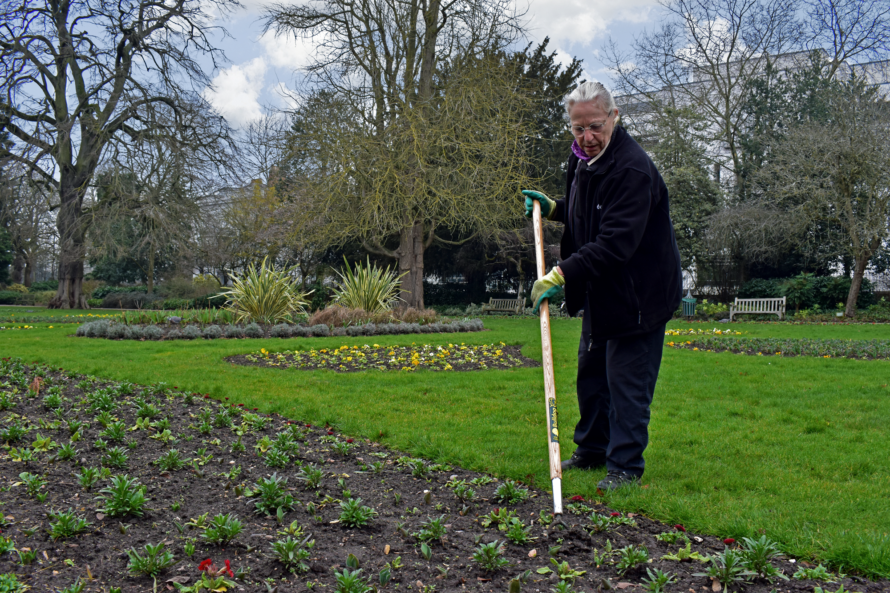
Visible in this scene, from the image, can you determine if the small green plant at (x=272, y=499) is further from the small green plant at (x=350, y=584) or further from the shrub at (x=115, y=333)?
the shrub at (x=115, y=333)

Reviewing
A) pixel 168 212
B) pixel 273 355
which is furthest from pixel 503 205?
pixel 168 212

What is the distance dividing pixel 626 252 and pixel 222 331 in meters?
9.15

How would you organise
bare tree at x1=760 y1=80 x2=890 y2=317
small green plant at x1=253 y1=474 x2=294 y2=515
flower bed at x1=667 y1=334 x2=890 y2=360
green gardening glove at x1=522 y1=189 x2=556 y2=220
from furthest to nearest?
bare tree at x1=760 y1=80 x2=890 y2=317
flower bed at x1=667 y1=334 x2=890 y2=360
green gardening glove at x1=522 y1=189 x2=556 y2=220
small green plant at x1=253 y1=474 x2=294 y2=515

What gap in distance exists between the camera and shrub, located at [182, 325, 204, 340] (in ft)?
33.7

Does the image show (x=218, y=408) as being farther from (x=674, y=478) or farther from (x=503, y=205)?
(x=503, y=205)

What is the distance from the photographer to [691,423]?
4465mm

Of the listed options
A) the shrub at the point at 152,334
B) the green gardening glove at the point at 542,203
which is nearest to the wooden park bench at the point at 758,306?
the shrub at the point at 152,334

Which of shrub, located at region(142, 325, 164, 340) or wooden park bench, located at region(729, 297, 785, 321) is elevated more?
wooden park bench, located at region(729, 297, 785, 321)

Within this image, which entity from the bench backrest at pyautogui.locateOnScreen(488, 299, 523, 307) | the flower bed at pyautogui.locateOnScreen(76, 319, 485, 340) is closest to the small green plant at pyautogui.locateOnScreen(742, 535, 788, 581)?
the flower bed at pyautogui.locateOnScreen(76, 319, 485, 340)

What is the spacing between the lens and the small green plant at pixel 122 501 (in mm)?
2496

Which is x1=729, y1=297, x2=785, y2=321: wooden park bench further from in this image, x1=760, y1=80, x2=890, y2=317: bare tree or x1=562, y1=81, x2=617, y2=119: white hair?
x1=562, y1=81, x2=617, y2=119: white hair

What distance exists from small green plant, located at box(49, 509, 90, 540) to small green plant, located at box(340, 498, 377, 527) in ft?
3.27

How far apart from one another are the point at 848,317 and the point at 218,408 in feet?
61.3

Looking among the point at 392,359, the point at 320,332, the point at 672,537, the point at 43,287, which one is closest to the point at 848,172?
the point at 320,332
